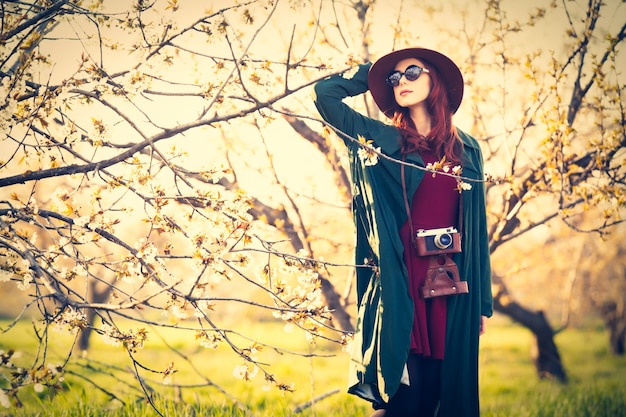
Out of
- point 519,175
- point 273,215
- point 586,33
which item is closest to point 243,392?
point 273,215

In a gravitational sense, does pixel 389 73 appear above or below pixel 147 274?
above

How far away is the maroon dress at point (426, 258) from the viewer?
242 cm

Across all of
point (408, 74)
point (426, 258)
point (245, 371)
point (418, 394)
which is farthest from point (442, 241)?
point (245, 371)

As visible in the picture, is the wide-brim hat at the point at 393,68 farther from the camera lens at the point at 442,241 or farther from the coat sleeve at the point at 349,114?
the camera lens at the point at 442,241

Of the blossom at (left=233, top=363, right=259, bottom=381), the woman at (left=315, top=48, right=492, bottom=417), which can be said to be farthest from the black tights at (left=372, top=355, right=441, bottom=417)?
the blossom at (left=233, top=363, right=259, bottom=381)

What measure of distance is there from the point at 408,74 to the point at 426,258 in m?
0.82

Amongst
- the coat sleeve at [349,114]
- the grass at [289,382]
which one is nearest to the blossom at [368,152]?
the coat sleeve at [349,114]

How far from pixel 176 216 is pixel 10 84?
33.6 inches

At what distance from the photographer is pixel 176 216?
2.59 metres

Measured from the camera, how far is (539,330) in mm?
6508

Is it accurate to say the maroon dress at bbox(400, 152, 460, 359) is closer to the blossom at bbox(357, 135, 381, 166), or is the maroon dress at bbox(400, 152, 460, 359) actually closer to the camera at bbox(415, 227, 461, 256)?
the camera at bbox(415, 227, 461, 256)

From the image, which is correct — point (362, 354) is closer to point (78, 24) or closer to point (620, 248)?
point (78, 24)

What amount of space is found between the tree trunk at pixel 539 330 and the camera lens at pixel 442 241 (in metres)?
2.88

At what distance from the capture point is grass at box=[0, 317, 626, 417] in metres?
3.36
